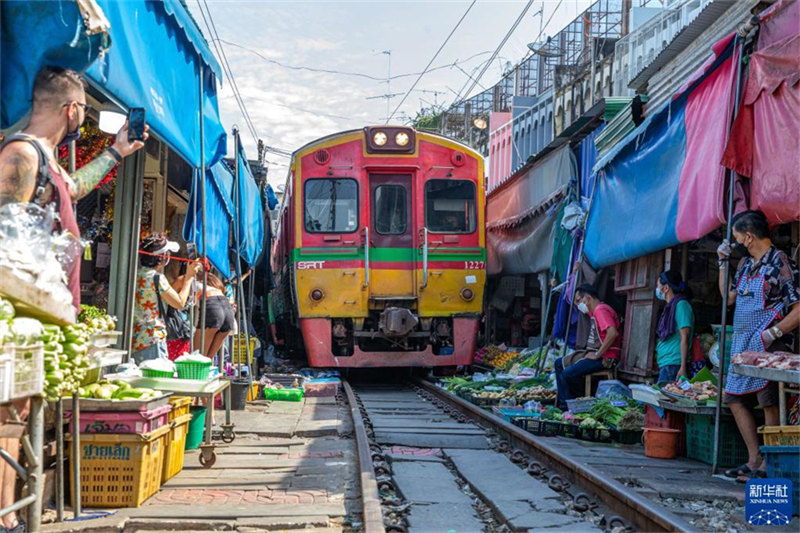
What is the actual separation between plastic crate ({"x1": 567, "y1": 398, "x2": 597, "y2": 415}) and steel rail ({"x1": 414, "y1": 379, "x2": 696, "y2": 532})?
0.75m

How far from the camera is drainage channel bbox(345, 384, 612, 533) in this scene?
14.4 ft

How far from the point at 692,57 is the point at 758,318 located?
13.3ft

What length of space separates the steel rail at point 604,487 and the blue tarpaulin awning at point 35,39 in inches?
135

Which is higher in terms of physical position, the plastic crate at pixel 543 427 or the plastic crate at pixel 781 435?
the plastic crate at pixel 781 435

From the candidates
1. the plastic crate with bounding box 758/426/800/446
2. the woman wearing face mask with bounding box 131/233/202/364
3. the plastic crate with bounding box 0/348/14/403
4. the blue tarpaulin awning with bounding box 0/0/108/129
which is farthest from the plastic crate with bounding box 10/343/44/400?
the plastic crate with bounding box 758/426/800/446

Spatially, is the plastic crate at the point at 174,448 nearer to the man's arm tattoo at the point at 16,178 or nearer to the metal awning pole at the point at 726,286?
the man's arm tattoo at the point at 16,178

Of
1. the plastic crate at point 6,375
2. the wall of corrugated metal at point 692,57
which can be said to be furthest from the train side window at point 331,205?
the plastic crate at point 6,375

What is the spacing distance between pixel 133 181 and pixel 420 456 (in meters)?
2.96

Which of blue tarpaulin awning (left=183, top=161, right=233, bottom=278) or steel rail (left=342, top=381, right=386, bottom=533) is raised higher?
blue tarpaulin awning (left=183, top=161, right=233, bottom=278)

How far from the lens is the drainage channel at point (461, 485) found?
4383mm

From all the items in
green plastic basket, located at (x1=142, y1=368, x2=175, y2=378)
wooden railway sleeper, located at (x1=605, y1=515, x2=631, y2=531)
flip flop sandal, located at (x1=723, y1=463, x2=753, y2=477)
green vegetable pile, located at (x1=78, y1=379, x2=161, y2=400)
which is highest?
green plastic basket, located at (x1=142, y1=368, x2=175, y2=378)

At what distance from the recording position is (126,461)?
4309mm

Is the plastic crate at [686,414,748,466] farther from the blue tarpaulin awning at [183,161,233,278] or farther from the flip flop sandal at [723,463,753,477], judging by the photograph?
the blue tarpaulin awning at [183,161,233,278]

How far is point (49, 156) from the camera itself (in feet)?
11.3
